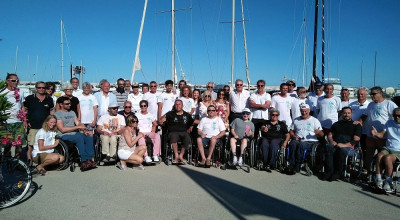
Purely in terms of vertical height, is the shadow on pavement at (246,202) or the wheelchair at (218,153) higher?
the wheelchair at (218,153)

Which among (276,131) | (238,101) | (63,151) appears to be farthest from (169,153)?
(276,131)

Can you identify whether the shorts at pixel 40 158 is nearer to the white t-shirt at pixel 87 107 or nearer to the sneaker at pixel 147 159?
the white t-shirt at pixel 87 107

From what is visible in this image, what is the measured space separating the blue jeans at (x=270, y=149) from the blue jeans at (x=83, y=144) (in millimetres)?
3573

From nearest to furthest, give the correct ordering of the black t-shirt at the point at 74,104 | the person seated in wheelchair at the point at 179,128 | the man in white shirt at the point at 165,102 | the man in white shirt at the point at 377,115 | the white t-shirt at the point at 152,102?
the man in white shirt at the point at 377,115 → the person seated in wheelchair at the point at 179,128 → the black t-shirt at the point at 74,104 → the man in white shirt at the point at 165,102 → the white t-shirt at the point at 152,102

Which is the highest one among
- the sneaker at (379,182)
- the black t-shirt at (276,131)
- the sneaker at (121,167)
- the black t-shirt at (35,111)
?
the black t-shirt at (35,111)

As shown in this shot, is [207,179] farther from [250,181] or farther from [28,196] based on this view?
[28,196]

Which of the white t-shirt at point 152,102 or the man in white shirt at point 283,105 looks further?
the white t-shirt at point 152,102

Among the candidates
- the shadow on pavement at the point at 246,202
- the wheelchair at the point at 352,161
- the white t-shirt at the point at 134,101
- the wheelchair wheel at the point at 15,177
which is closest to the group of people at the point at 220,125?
the wheelchair at the point at 352,161

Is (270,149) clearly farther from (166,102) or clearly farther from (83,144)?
(83,144)

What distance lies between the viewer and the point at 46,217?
3.61 m

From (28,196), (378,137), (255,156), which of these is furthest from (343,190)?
(28,196)

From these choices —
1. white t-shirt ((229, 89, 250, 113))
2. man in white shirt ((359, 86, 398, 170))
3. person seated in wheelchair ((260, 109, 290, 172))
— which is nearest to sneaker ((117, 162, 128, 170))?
person seated in wheelchair ((260, 109, 290, 172))

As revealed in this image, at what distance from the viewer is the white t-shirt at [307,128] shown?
6.05 m

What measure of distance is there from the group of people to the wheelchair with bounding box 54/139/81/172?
132mm
